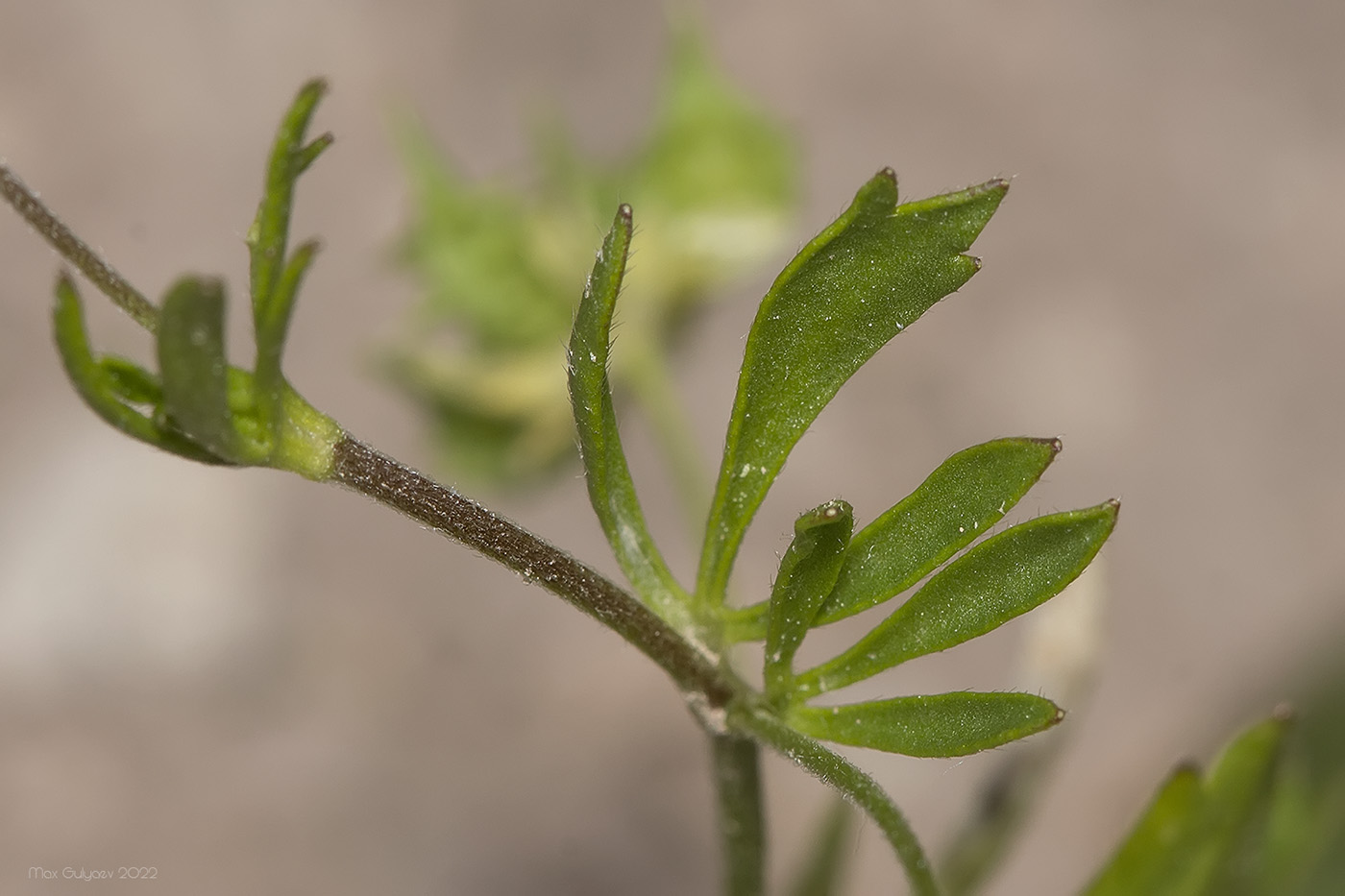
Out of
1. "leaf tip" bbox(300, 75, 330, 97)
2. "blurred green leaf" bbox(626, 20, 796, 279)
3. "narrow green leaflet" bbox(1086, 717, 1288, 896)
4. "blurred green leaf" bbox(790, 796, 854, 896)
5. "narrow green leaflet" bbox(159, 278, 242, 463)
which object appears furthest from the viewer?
"blurred green leaf" bbox(626, 20, 796, 279)

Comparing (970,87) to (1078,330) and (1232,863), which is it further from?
(1232,863)

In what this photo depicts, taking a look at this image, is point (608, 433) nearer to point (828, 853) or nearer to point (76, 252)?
point (76, 252)

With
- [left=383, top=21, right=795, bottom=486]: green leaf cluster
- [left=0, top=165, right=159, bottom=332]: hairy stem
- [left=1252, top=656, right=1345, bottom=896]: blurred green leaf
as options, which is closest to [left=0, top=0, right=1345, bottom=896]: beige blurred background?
[left=1252, top=656, right=1345, bottom=896]: blurred green leaf

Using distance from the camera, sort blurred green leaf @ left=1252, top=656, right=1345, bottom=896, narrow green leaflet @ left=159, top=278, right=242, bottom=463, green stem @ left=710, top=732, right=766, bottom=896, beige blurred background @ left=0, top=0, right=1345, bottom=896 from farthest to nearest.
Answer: beige blurred background @ left=0, top=0, right=1345, bottom=896, blurred green leaf @ left=1252, top=656, right=1345, bottom=896, green stem @ left=710, top=732, right=766, bottom=896, narrow green leaflet @ left=159, top=278, right=242, bottom=463

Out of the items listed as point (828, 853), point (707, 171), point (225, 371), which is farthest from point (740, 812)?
point (707, 171)

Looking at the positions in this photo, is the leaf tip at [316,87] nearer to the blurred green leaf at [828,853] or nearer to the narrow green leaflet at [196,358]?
the narrow green leaflet at [196,358]

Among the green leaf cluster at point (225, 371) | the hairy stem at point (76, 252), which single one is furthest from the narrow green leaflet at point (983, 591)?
the hairy stem at point (76, 252)

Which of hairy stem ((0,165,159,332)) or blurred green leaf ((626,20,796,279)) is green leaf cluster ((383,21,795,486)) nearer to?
blurred green leaf ((626,20,796,279))

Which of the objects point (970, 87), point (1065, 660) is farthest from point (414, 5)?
point (1065, 660)
